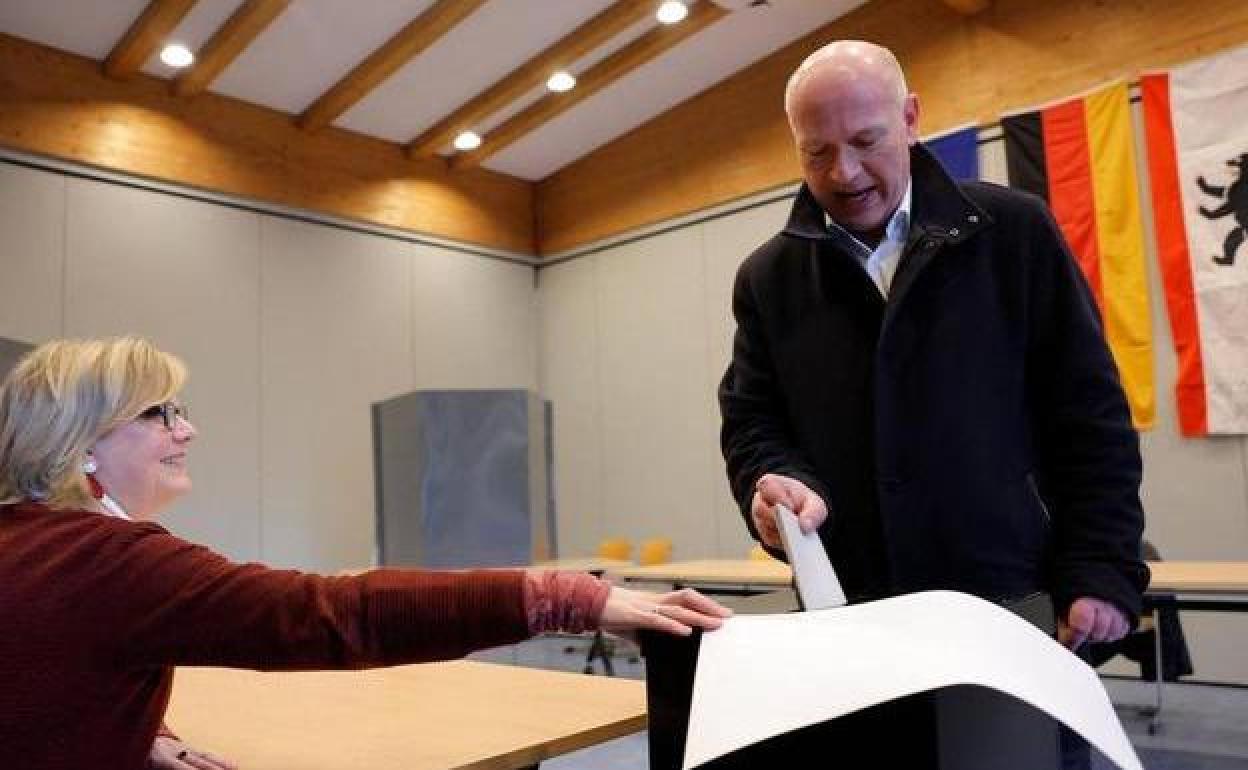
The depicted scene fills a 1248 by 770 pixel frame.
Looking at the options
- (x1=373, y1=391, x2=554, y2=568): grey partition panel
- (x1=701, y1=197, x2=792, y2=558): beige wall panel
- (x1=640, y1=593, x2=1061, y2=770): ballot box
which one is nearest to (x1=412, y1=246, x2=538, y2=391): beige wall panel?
(x1=701, y1=197, x2=792, y2=558): beige wall panel

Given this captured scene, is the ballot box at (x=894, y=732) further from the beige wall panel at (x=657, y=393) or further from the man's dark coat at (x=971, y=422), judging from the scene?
the beige wall panel at (x=657, y=393)

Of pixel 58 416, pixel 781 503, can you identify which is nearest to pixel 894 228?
pixel 781 503

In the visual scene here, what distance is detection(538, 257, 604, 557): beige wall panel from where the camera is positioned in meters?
8.26

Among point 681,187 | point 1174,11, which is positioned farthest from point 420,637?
point 681,187

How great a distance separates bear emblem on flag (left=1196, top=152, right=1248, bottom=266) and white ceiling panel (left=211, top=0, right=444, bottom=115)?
15.2 feet

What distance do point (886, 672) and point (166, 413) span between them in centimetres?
105

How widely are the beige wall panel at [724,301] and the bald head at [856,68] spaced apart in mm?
5774

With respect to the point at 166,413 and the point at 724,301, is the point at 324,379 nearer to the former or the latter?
the point at 724,301

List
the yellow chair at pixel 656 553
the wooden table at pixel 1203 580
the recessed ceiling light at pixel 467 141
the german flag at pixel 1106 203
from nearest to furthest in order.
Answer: the wooden table at pixel 1203 580, the german flag at pixel 1106 203, the yellow chair at pixel 656 553, the recessed ceiling light at pixel 467 141

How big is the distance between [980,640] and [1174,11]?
19.3 feet

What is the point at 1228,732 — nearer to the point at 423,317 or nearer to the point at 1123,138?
the point at 1123,138

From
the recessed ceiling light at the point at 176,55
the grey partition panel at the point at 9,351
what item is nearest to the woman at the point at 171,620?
the grey partition panel at the point at 9,351

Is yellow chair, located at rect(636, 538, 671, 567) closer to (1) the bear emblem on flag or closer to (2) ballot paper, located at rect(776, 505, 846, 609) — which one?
(1) the bear emblem on flag

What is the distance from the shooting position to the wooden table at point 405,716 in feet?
4.19
